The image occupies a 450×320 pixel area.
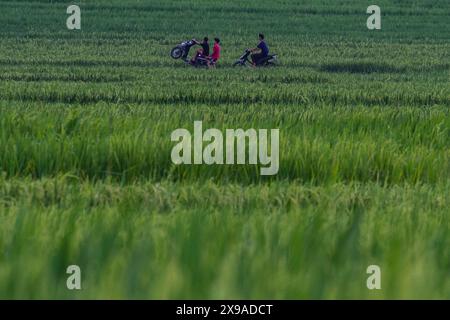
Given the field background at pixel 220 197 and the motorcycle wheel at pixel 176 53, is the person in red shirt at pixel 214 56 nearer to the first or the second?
the motorcycle wheel at pixel 176 53

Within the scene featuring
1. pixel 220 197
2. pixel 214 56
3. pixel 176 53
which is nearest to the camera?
pixel 220 197

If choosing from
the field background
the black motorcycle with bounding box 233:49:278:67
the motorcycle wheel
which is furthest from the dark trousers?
the field background

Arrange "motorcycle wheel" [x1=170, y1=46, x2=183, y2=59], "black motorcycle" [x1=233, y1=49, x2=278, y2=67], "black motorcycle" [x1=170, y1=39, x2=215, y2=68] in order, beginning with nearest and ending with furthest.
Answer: "black motorcycle" [x1=233, y1=49, x2=278, y2=67] → "black motorcycle" [x1=170, y1=39, x2=215, y2=68] → "motorcycle wheel" [x1=170, y1=46, x2=183, y2=59]

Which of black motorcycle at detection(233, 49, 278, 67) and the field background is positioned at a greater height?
black motorcycle at detection(233, 49, 278, 67)

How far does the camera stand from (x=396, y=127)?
11305 mm

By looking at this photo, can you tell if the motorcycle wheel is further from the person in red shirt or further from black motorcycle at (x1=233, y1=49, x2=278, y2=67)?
black motorcycle at (x1=233, y1=49, x2=278, y2=67)

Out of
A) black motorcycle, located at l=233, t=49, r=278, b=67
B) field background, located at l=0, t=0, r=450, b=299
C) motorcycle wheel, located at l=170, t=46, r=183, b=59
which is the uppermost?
motorcycle wheel, located at l=170, t=46, r=183, b=59

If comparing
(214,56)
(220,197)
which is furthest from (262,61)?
(220,197)

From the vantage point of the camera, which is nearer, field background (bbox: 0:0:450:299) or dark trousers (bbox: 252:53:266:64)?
field background (bbox: 0:0:450:299)

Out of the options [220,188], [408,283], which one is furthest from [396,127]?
[408,283]

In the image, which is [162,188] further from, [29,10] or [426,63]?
[29,10]

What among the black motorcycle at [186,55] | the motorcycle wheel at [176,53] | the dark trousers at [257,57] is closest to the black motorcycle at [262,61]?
the dark trousers at [257,57]

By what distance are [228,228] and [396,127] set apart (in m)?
6.55

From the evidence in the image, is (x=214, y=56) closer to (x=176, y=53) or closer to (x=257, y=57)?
(x=257, y=57)
